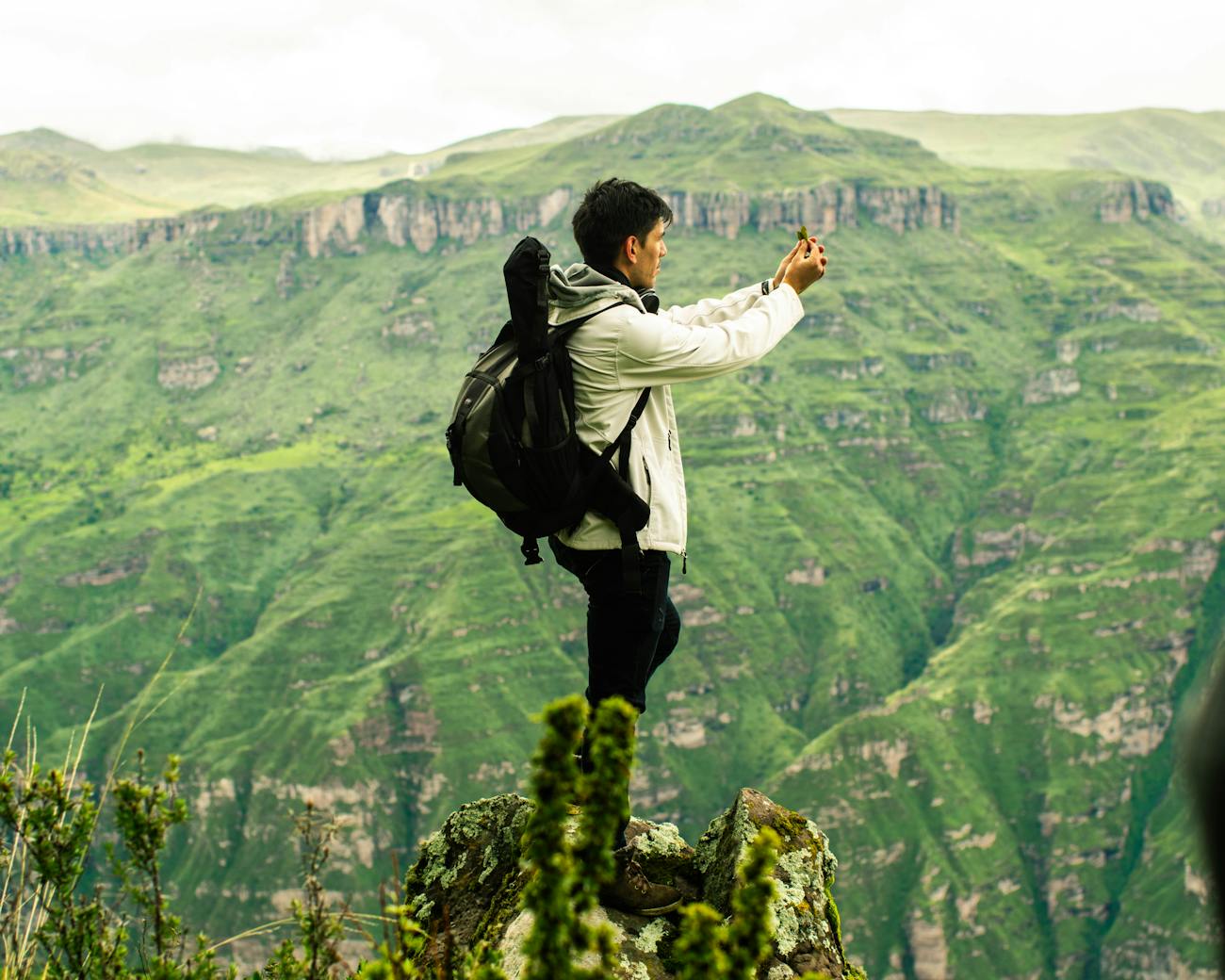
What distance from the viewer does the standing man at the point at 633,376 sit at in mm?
6590

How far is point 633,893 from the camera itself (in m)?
6.96

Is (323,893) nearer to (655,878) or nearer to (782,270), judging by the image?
(655,878)

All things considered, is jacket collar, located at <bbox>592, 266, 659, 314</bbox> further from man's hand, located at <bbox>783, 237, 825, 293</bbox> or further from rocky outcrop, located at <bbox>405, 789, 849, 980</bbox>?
rocky outcrop, located at <bbox>405, 789, 849, 980</bbox>

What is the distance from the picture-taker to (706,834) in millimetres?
7820

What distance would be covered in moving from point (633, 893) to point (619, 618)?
147 cm

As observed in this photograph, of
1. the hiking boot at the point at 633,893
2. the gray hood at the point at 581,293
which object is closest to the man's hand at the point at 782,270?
the gray hood at the point at 581,293

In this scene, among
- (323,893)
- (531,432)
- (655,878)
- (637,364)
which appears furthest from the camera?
(655,878)

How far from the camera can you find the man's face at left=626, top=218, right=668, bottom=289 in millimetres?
6969

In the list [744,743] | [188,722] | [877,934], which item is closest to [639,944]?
[877,934]

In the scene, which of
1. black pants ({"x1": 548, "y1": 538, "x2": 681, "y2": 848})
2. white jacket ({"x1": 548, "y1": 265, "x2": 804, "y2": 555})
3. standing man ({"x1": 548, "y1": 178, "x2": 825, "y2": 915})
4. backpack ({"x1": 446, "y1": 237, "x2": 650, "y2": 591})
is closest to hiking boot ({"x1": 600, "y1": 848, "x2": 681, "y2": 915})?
standing man ({"x1": 548, "y1": 178, "x2": 825, "y2": 915})

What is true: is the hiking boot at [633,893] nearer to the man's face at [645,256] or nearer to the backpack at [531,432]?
the backpack at [531,432]

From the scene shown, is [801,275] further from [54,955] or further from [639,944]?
[54,955]

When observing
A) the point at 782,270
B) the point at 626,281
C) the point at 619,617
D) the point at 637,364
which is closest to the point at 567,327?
the point at 637,364

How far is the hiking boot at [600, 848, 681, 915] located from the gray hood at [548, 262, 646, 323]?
2830 mm
